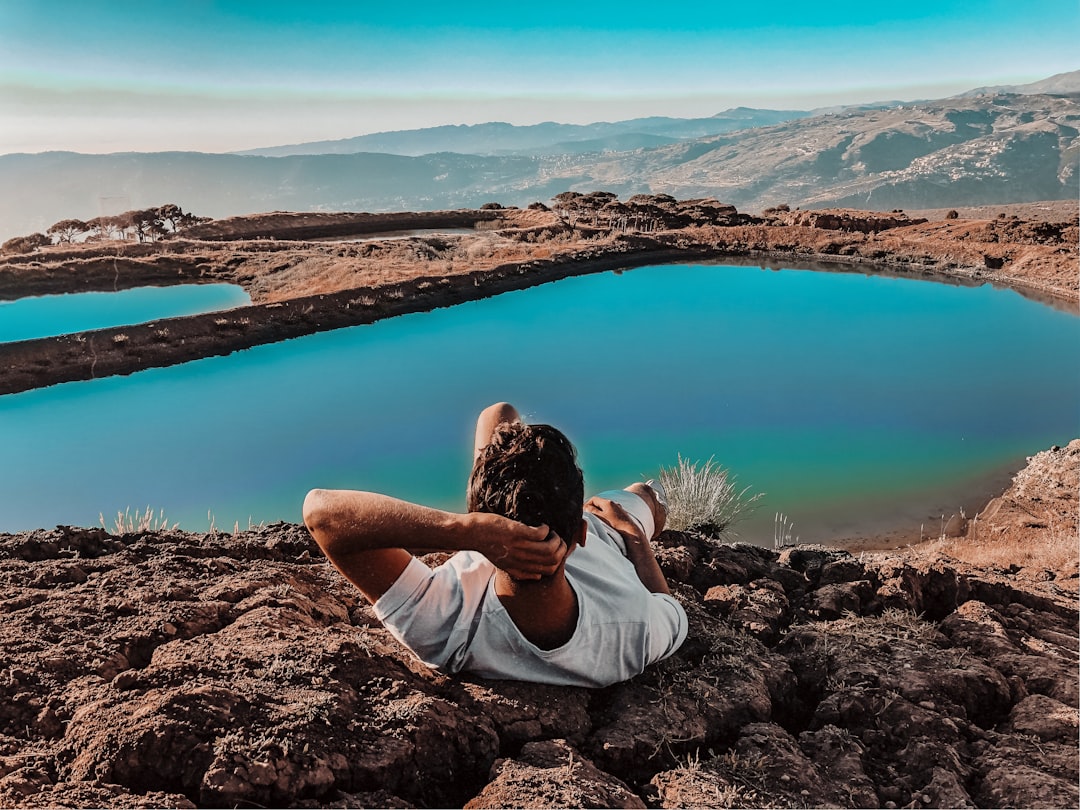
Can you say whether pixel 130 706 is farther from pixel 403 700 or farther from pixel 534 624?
pixel 534 624

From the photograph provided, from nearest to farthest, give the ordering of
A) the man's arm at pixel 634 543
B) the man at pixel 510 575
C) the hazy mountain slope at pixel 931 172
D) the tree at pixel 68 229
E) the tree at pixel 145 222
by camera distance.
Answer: the man at pixel 510 575 → the man's arm at pixel 634 543 → the tree at pixel 145 222 → the tree at pixel 68 229 → the hazy mountain slope at pixel 931 172

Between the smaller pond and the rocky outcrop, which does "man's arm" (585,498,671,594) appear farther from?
the rocky outcrop

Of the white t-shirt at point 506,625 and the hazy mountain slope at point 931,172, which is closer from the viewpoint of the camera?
the white t-shirt at point 506,625

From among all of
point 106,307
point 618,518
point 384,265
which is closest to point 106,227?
point 106,307

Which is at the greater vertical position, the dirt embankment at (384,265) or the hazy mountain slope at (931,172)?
the hazy mountain slope at (931,172)

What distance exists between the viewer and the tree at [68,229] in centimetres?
3020

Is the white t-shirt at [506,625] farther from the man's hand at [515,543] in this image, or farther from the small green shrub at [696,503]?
the small green shrub at [696,503]

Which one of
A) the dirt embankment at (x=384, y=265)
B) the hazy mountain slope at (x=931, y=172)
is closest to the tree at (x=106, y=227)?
the dirt embankment at (x=384, y=265)

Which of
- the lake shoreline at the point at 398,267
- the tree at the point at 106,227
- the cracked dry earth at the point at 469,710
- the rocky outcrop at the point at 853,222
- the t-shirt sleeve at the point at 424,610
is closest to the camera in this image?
the cracked dry earth at the point at 469,710

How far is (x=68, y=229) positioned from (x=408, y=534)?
36.6 m

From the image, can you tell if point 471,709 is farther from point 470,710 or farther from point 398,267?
point 398,267

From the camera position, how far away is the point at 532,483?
1829 mm

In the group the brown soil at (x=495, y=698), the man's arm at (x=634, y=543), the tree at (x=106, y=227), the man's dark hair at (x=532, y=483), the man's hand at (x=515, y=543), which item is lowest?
the brown soil at (x=495, y=698)

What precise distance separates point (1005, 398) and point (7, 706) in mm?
12770
